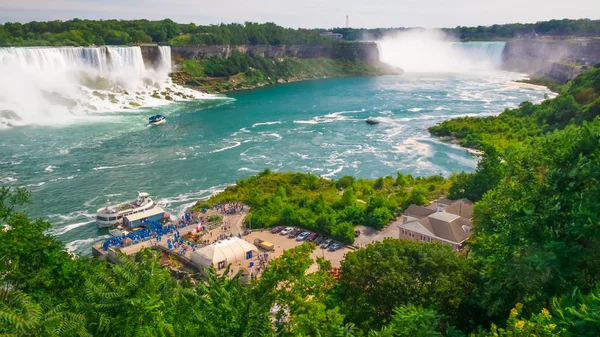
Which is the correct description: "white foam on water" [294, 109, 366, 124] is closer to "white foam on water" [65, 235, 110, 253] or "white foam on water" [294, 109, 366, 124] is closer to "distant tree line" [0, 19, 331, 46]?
"white foam on water" [65, 235, 110, 253]

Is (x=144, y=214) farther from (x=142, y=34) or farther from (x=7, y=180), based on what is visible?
(x=142, y=34)

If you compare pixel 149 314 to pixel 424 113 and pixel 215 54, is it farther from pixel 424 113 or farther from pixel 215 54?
pixel 215 54

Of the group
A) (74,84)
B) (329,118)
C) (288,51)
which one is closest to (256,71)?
(288,51)

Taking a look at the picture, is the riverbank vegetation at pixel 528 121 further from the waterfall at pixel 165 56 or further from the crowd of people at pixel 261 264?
the waterfall at pixel 165 56

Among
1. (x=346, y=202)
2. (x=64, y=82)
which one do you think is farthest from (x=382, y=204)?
(x=64, y=82)

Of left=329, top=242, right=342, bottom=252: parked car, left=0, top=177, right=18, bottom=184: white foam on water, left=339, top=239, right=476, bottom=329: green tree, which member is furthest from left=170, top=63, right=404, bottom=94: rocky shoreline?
left=339, top=239, right=476, bottom=329: green tree

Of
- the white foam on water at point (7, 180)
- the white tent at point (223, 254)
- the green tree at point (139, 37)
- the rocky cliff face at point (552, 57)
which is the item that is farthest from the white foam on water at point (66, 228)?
the rocky cliff face at point (552, 57)
